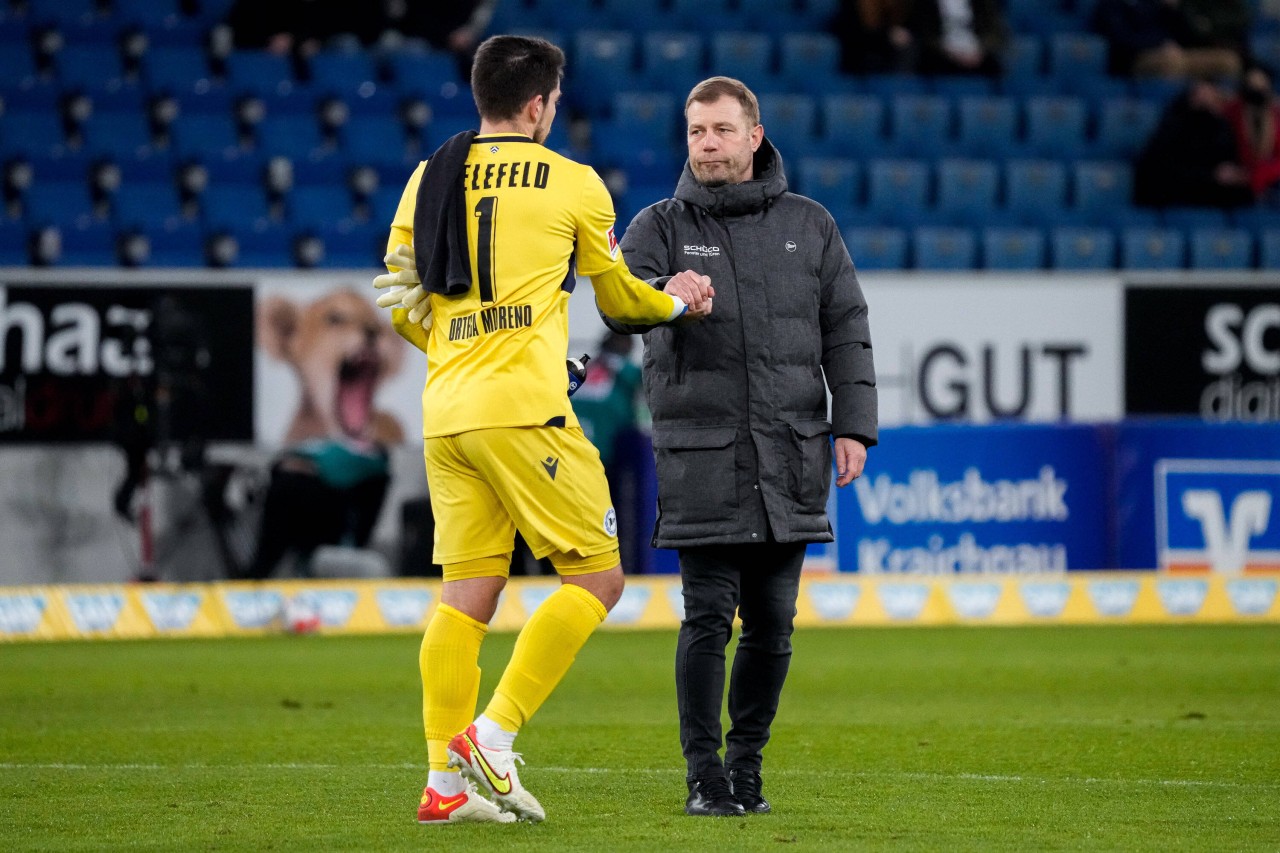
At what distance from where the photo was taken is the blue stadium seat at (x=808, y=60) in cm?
1792

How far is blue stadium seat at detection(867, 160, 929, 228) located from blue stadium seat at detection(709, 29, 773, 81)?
4.95 ft

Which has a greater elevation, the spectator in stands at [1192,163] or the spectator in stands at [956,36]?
the spectator in stands at [956,36]

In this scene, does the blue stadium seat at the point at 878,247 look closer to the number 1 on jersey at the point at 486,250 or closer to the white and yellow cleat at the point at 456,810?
the number 1 on jersey at the point at 486,250

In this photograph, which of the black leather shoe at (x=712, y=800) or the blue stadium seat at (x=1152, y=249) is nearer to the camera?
the black leather shoe at (x=712, y=800)

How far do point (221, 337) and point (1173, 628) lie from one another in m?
6.45

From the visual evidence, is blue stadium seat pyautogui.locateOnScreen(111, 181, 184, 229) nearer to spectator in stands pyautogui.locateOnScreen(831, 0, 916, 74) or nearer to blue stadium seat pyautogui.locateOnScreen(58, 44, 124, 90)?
blue stadium seat pyautogui.locateOnScreen(58, 44, 124, 90)

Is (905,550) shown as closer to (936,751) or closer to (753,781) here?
(936,751)

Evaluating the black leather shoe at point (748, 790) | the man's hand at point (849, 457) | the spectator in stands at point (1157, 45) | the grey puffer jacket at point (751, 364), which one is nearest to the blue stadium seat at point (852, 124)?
the spectator in stands at point (1157, 45)

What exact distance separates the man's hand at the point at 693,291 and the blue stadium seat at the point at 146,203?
10.8 meters

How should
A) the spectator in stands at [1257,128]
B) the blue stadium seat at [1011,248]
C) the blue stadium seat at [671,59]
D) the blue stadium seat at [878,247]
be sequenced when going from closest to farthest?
the blue stadium seat at [878,247], the blue stadium seat at [1011,248], the spectator in stands at [1257,128], the blue stadium seat at [671,59]

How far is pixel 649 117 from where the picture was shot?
56.2ft

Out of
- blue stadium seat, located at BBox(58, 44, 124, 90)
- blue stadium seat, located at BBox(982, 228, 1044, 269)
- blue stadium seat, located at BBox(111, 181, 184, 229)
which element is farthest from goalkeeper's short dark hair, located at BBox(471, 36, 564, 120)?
blue stadium seat, located at BBox(58, 44, 124, 90)

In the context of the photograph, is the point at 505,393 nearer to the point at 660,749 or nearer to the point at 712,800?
the point at 712,800

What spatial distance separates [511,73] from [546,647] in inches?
58.5
